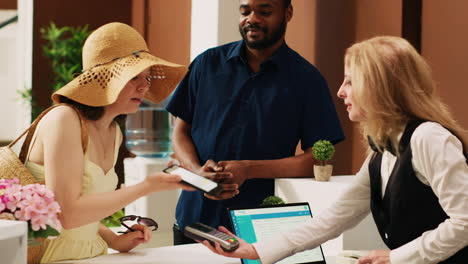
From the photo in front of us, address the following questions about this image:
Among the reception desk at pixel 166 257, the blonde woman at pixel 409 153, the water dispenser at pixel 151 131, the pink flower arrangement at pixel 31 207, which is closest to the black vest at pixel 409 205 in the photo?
the blonde woman at pixel 409 153

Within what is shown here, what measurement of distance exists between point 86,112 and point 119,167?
20.8 feet

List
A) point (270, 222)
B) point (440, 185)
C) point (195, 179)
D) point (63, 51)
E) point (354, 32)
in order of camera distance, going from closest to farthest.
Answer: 1. point (440, 185)
2. point (195, 179)
3. point (270, 222)
4. point (354, 32)
5. point (63, 51)

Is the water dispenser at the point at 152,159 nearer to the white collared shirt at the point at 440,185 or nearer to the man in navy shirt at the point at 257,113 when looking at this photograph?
the man in navy shirt at the point at 257,113

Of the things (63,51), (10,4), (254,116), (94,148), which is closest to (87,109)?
→ (94,148)

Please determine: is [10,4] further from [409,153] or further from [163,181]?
[409,153]

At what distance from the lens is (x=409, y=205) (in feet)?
6.13

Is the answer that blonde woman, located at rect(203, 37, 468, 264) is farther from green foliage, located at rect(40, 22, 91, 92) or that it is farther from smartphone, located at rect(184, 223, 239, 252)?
green foliage, located at rect(40, 22, 91, 92)

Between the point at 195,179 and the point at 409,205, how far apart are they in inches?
26.3

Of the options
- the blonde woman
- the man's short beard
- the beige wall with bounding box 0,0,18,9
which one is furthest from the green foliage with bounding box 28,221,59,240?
the beige wall with bounding box 0,0,18,9

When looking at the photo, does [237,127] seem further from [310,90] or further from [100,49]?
[100,49]

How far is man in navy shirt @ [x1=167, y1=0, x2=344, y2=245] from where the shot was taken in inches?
116

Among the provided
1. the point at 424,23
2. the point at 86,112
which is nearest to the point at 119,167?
the point at 424,23

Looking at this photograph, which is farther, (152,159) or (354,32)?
(152,159)

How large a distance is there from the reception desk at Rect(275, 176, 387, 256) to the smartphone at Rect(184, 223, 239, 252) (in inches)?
27.2
